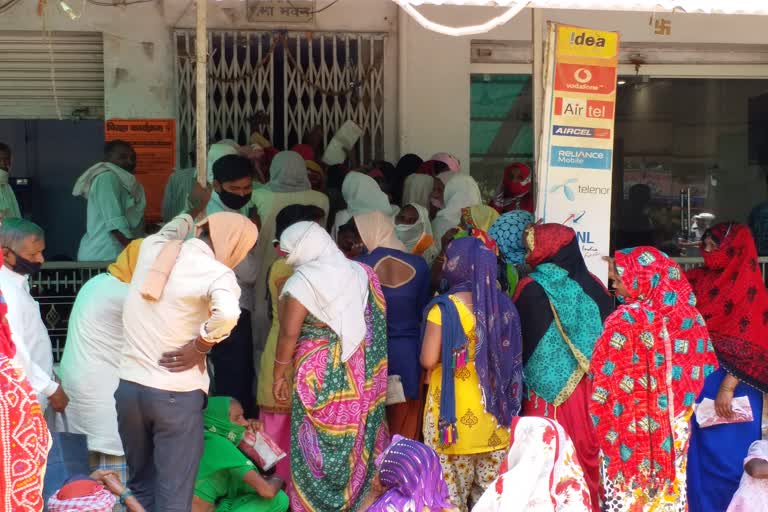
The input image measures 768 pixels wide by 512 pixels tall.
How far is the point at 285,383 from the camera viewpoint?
17.1 ft

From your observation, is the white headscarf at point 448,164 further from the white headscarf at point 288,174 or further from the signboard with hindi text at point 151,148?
the signboard with hindi text at point 151,148

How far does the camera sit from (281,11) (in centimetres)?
793

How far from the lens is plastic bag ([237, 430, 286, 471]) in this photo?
4.94 m

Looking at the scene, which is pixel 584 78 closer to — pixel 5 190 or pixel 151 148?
pixel 151 148

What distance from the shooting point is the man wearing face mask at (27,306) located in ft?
14.4

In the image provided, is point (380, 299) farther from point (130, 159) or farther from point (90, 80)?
point (90, 80)

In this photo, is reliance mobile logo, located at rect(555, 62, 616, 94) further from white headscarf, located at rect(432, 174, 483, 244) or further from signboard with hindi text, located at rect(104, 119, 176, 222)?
signboard with hindi text, located at rect(104, 119, 176, 222)

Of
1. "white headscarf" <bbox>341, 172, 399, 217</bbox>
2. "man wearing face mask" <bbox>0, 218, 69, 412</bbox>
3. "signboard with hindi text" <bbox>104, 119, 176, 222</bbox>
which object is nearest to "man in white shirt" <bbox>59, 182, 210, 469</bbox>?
"man wearing face mask" <bbox>0, 218, 69, 412</bbox>

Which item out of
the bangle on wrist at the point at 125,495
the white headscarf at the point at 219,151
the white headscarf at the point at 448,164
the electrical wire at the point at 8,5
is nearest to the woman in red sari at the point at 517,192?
the white headscarf at the point at 448,164

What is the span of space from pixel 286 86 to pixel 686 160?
3.49 meters

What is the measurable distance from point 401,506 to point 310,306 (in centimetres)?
146

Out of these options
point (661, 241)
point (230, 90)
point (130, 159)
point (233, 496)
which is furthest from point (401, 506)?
point (661, 241)

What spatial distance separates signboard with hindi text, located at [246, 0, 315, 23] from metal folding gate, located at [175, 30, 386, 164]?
0.36ft

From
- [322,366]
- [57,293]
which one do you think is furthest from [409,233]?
[57,293]
